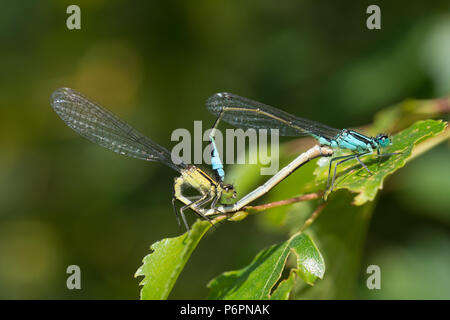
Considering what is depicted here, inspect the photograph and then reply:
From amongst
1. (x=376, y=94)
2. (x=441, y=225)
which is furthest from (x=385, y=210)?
(x=376, y=94)

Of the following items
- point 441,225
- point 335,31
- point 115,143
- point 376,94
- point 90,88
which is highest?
point 335,31

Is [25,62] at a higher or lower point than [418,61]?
higher

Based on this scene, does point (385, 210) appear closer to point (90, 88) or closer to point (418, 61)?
point (418, 61)

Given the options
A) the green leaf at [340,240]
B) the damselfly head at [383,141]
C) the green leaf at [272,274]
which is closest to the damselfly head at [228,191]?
the green leaf at [272,274]

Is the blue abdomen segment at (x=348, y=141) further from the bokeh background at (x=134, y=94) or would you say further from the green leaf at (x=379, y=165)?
the bokeh background at (x=134, y=94)

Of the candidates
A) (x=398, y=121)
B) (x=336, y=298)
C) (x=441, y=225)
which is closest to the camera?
(x=336, y=298)

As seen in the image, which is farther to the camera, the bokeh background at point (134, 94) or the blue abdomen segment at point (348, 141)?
the bokeh background at point (134, 94)

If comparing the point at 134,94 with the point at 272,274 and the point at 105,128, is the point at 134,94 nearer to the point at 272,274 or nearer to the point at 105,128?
the point at 105,128
